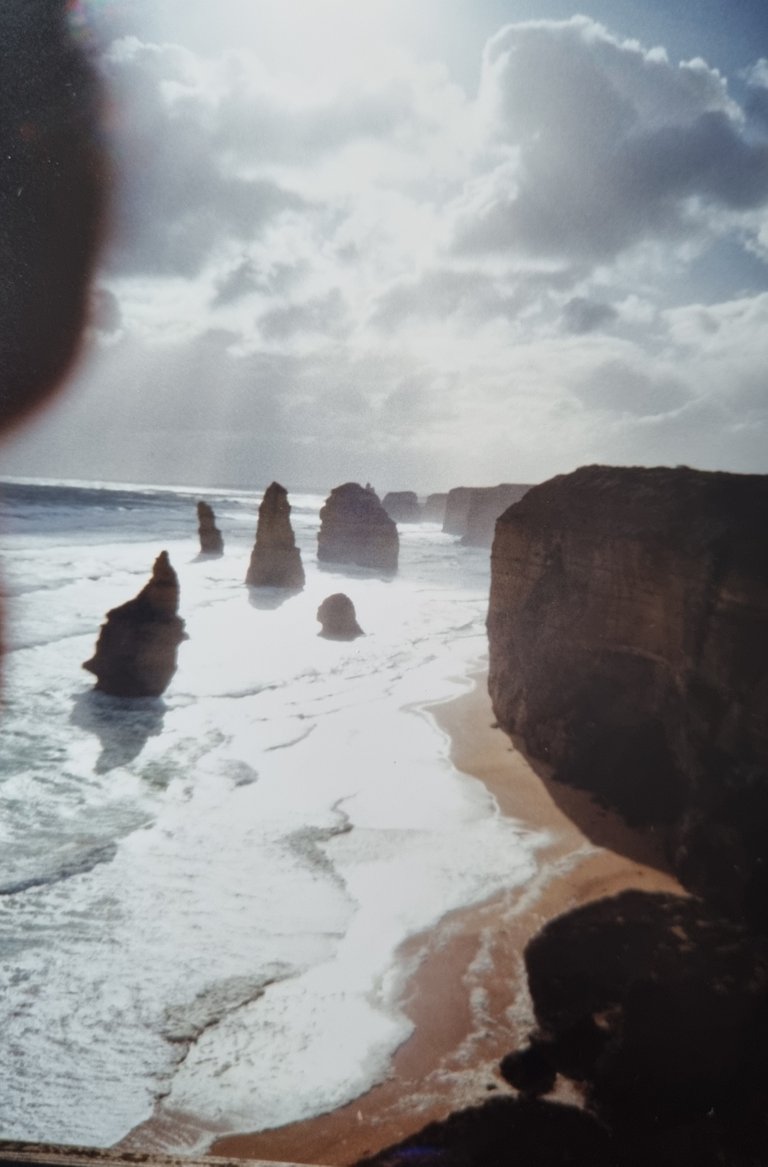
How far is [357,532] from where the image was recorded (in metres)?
59.1

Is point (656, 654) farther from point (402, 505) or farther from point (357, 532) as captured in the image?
point (402, 505)

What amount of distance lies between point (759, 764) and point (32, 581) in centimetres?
A: 4028

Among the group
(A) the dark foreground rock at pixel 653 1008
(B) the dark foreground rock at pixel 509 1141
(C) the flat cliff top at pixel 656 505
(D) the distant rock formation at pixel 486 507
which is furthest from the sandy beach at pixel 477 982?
(D) the distant rock formation at pixel 486 507

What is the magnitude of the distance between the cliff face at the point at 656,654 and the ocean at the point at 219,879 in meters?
2.65

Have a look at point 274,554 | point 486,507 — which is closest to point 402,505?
point 486,507

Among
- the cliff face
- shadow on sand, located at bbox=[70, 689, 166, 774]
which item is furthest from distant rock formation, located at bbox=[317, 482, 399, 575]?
the cliff face

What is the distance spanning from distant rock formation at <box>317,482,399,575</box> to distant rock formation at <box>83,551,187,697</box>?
3747 cm

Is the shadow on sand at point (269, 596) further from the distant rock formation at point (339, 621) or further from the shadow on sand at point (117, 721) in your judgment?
the shadow on sand at point (117, 721)

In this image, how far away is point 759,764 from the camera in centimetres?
935

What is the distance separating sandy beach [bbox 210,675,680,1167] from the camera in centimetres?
567

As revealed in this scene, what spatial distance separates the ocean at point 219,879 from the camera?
639 centimetres

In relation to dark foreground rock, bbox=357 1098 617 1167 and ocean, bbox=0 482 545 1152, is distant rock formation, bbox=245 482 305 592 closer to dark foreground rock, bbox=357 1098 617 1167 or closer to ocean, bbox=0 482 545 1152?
ocean, bbox=0 482 545 1152

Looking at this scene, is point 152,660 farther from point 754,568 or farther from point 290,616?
point 754,568

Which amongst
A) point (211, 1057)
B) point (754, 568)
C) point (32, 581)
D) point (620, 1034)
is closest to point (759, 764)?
point (754, 568)
